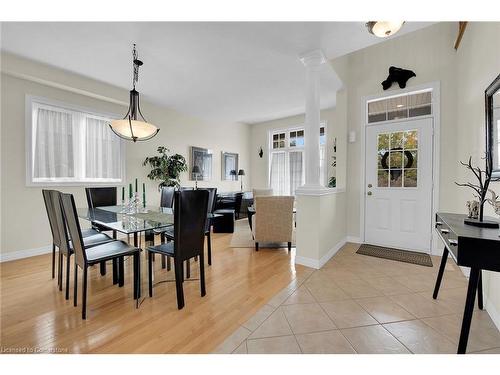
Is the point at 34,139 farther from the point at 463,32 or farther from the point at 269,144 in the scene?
the point at 463,32

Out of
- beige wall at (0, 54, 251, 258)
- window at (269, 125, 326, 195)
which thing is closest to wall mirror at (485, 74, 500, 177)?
window at (269, 125, 326, 195)

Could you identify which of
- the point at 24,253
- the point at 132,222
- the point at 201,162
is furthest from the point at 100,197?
the point at 201,162

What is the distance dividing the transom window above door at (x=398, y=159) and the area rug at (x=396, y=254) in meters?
0.97

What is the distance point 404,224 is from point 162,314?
3456mm

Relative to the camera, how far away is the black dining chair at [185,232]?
1847mm

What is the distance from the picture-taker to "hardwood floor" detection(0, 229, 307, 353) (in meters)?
→ 1.48

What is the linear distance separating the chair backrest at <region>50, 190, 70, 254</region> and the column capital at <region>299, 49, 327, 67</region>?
296 centimetres

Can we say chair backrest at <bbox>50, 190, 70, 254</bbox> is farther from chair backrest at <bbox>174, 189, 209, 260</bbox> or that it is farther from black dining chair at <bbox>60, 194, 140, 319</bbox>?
chair backrest at <bbox>174, 189, 209, 260</bbox>

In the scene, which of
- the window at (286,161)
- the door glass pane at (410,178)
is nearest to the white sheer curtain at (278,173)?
the window at (286,161)

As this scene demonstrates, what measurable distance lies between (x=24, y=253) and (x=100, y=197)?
123 cm

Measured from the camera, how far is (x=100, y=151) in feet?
12.9

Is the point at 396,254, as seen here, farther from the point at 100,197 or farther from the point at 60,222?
the point at 100,197

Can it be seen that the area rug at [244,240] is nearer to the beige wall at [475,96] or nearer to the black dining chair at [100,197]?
the black dining chair at [100,197]
